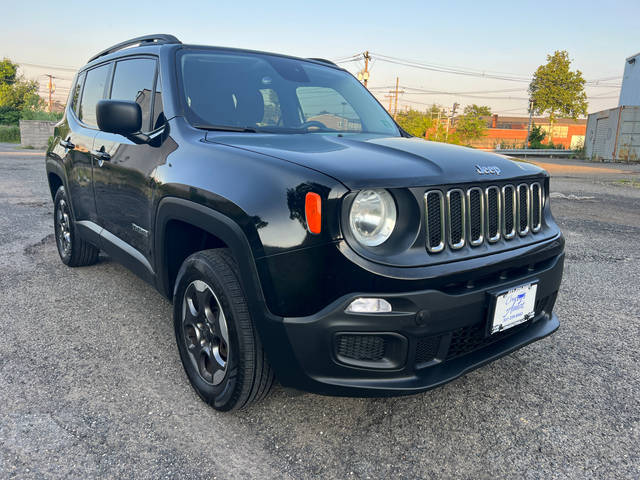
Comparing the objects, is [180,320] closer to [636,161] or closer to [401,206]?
[401,206]

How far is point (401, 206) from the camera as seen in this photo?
6.16 feet

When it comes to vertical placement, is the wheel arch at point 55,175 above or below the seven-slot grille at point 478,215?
below

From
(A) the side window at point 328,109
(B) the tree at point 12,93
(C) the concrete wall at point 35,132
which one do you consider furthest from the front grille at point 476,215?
(B) the tree at point 12,93

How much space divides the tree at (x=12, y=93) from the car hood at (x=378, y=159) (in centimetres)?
4729

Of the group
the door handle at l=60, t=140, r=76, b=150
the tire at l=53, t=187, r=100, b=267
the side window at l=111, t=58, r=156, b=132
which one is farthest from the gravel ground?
the side window at l=111, t=58, r=156, b=132

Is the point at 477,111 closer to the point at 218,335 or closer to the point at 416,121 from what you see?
the point at 416,121

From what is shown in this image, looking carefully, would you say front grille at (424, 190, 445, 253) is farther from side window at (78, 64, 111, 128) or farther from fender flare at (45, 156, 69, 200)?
fender flare at (45, 156, 69, 200)

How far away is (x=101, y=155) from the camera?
127 inches

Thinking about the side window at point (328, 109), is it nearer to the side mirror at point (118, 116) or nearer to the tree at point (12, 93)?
the side mirror at point (118, 116)

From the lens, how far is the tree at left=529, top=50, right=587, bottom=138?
4256 cm

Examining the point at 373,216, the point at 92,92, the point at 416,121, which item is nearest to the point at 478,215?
the point at 373,216

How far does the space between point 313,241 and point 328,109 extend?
1.67 metres

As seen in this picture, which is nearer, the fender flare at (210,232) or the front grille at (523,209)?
the fender flare at (210,232)

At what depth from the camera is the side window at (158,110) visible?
107 inches
